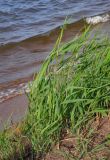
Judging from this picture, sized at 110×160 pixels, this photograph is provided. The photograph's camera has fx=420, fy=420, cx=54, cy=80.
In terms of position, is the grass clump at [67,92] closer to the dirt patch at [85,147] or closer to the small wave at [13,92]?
the dirt patch at [85,147]

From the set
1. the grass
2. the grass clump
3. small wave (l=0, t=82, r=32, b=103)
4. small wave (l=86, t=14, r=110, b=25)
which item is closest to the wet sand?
small wave (l=0, t=82, r=32, b=103)

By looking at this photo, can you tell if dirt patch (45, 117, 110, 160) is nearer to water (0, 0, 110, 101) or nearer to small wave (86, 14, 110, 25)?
water (0, 0, 110, 101)

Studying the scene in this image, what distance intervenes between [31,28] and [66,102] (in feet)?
22.6

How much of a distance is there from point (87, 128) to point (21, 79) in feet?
10.3

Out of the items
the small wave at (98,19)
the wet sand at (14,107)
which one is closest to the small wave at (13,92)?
the wet sand at (14,107)

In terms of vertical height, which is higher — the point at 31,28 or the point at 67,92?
the point at 31,28

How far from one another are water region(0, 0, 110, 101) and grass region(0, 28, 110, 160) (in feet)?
7.75

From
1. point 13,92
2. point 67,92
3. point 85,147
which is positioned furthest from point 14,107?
point 85,147

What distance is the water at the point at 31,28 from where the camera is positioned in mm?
6723

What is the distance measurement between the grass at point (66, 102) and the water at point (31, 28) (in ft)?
7.75

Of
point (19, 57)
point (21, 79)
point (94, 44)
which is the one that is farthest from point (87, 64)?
point (19, 57)

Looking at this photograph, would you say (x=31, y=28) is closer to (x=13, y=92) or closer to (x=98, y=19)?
(x=98, y=19)

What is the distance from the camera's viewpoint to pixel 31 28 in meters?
9.80

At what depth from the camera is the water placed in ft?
22.1
